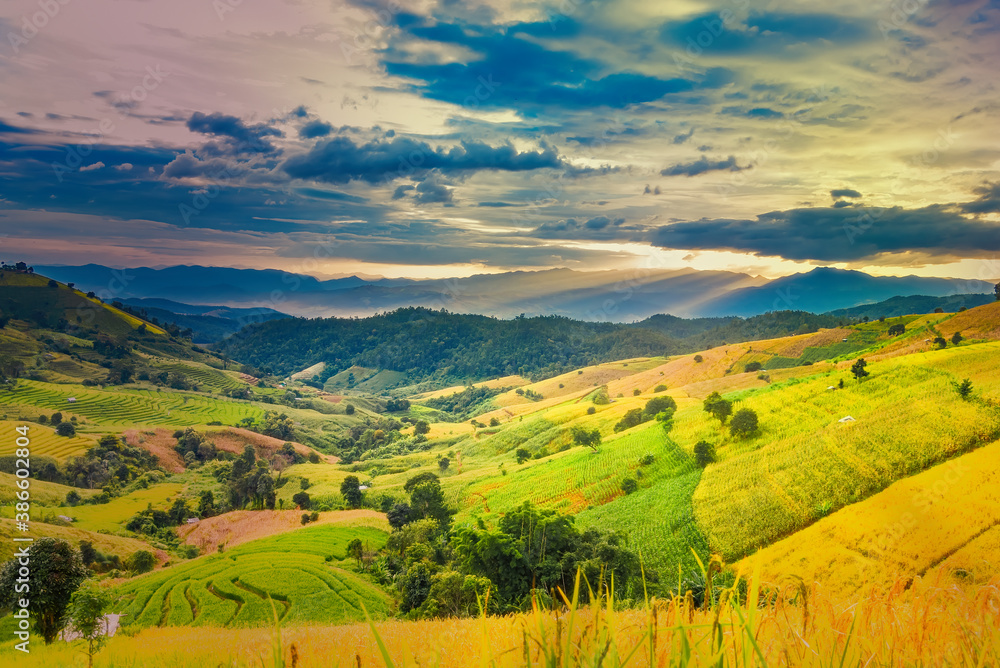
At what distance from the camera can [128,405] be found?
135 m

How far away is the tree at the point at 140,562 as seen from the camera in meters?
56.8

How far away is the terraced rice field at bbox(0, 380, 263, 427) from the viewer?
123 metres

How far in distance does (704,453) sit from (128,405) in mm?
141900

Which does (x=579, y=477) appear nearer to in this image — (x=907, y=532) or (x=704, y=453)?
(x=704, y=453)

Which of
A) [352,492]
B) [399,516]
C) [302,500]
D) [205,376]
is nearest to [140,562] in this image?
[302,500]

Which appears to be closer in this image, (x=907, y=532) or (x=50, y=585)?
(x=50, y=585)

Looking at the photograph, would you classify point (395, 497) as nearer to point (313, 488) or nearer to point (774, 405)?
point (313, 488)

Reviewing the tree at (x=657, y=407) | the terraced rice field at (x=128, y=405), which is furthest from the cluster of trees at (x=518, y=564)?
the terraced rice field at (x=128, y=405)

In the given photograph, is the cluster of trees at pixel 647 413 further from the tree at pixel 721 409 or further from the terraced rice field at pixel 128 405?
the terraced rice field at pixel 128 405

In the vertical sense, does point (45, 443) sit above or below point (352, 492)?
above

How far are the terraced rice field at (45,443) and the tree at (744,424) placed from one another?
10894 cm

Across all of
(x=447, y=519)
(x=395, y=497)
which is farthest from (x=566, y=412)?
(x=447, y=519)

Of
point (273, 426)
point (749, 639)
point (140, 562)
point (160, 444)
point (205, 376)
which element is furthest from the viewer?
point (205, 376)

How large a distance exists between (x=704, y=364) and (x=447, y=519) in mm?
86674
